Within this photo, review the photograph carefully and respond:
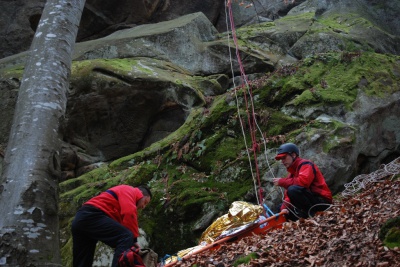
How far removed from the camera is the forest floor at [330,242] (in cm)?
448

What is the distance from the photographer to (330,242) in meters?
4.96

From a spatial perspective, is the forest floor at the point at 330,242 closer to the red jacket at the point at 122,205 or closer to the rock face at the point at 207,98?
the red jacket at the point at 122,205

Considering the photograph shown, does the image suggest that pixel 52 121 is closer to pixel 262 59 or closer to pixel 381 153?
pixel 381 153

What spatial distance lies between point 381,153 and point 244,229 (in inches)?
185

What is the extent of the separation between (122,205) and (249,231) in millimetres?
1947

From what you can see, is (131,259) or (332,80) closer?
(131,259)

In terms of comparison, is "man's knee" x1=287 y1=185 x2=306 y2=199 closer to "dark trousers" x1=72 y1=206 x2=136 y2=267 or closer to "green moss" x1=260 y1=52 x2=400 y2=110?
"dark trousers" x1=72 y1=206 x2=136 y2=267

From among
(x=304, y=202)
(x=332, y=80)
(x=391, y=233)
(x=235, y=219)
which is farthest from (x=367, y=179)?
(x=391, y=233)

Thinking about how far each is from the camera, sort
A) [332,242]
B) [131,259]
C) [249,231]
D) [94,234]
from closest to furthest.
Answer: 1. [332,242]
2. [131,259]
3. [94,234]
4. [249,231]

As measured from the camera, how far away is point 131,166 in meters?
11.0

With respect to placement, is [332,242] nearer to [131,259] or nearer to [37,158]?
[131,259]

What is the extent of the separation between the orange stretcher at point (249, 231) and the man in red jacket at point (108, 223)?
85cm

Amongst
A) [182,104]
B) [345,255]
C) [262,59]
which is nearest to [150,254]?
[345,255]

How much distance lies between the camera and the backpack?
5.54 m
